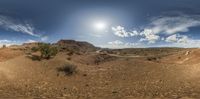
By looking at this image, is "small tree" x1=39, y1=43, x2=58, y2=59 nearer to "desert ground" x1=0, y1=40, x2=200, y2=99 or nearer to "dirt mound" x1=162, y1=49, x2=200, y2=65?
"desert ground" x1=0, y1=40, x2=200, y2=99

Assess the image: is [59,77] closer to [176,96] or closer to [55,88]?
[55,88]

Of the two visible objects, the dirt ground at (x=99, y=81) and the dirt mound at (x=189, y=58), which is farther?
the dirt mound at (x=189, y=58)

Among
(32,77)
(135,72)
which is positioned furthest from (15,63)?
(135,72)

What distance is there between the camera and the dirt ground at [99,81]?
31.4 metres

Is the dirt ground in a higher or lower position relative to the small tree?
lower

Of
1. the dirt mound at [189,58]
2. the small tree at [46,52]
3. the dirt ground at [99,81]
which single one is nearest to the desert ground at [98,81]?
the dirt ground at [99,81]

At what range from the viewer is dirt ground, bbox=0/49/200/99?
31.4m

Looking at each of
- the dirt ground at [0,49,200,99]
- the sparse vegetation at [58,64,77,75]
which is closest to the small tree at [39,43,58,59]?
the dirt ground at [0,49,200,99]

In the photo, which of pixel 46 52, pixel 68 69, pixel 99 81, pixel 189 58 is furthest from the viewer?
pixel 189 58

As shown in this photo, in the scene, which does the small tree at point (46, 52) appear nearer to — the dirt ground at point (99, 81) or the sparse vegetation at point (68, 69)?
the dirt ground at point (99, 81)

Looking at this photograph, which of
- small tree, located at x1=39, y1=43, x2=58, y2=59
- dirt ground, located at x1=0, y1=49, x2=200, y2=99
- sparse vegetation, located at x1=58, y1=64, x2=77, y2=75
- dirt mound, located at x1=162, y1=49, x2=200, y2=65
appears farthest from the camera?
small tree, located at x1=39, y1=43, x2=58, y2=59

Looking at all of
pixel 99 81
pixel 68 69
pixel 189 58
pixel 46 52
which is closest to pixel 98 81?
pixel 99 81

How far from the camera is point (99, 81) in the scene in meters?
39.8

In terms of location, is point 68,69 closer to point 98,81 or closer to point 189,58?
point 98,81
